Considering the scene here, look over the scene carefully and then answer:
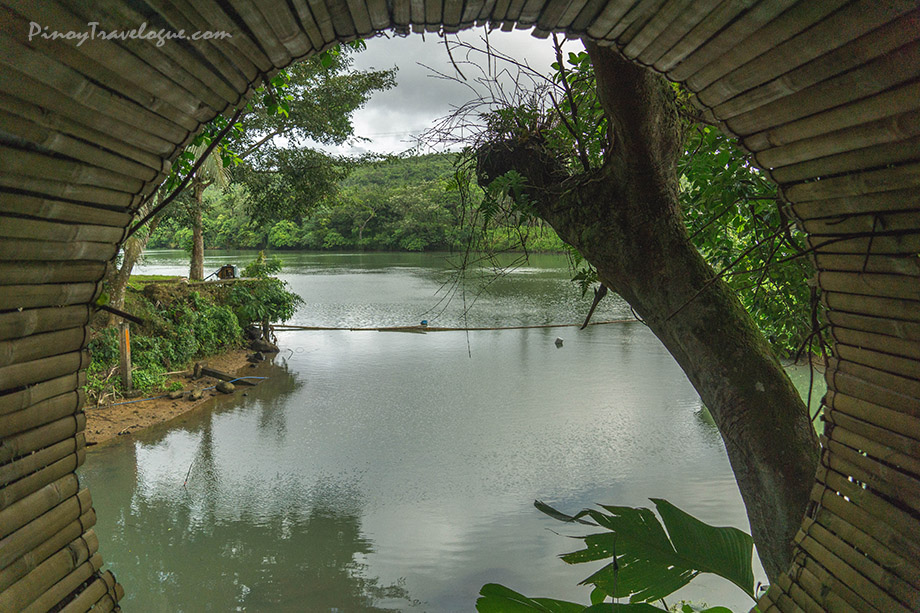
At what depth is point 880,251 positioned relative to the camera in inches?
37.4

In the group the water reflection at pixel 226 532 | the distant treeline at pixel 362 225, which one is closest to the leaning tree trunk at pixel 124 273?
the water reflection at pixel 226 532

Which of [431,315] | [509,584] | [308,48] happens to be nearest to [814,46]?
[308,48]

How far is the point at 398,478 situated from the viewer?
20.0 ft

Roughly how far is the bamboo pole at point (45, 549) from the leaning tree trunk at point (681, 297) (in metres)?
1.60

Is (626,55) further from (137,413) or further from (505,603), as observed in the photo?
(137,413)

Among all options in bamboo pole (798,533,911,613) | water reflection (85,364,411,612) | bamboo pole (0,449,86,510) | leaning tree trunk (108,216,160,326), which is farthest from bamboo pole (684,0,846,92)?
leaning tree trunk (108,216,160,326)

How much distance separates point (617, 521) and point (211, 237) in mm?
43841

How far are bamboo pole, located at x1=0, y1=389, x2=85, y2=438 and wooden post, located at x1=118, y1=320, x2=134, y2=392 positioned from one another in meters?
7.86

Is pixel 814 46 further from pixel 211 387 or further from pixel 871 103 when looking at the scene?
pixel 211 387

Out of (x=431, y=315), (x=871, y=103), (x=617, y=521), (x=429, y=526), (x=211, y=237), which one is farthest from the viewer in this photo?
(x=211, y=237)

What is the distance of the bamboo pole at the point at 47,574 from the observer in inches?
34.3

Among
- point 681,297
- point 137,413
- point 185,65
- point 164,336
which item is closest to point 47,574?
point 185,65

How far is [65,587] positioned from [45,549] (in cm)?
8

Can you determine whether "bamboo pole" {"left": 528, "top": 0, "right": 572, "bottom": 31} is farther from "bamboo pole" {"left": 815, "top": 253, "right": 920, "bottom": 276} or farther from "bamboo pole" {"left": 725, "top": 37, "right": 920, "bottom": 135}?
"bamboo pole" {"left": 815, "top": 253, "right": 920, "bottom": 276}
